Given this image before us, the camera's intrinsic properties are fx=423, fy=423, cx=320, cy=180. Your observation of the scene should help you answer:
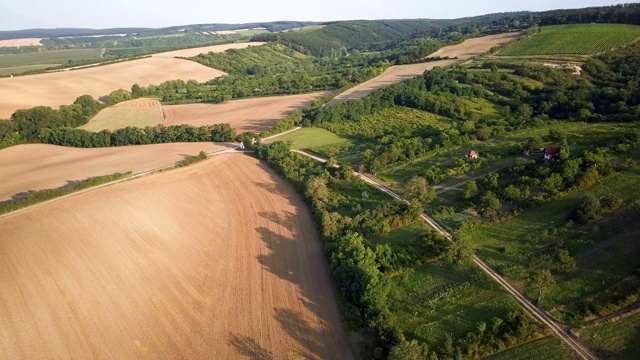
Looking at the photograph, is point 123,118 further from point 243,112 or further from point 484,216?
point 484,216

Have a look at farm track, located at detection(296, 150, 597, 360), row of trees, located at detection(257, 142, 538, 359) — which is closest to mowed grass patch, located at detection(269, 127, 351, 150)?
row of trees, located at detection(257, 142, 538, 359)

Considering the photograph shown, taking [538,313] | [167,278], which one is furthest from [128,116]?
[538,313]

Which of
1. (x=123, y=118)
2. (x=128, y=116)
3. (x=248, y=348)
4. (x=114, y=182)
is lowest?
(x=248, y=348)

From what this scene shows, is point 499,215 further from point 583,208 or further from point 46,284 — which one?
point 46,284

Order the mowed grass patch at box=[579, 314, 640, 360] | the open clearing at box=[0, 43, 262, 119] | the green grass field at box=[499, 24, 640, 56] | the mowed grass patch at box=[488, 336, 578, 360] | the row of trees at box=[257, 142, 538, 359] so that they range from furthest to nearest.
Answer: the open clearing at box=[0, 43, 262, 119]
the green grass field at box=[499, 24, 640, 56]
the row of trees at box=[257, 142, 538, 359]
the mowed grass patch at box=[488, 336, 578, 360]
the mowed grass patch at box=[579, 314, 640, 360]

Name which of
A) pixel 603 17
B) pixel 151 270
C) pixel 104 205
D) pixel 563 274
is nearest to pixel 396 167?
pixel 563 274

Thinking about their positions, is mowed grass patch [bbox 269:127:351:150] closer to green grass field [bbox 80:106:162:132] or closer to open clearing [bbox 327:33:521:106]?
open clearing [bbox 327:33:521:106]

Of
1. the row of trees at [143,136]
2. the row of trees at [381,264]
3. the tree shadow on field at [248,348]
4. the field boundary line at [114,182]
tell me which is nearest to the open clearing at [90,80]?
the row of trees at [143,136]
